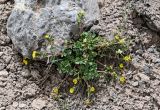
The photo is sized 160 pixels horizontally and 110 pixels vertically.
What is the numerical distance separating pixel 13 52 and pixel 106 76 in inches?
37.1

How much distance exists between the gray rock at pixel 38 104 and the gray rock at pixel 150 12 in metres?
1.25

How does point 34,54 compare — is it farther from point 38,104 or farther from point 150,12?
point 150,12

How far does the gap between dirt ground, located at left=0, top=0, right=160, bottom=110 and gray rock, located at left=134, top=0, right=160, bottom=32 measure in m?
0.09

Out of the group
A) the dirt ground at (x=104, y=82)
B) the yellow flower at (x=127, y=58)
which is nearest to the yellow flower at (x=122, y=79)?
the dirt ground at (x=104, y=82)

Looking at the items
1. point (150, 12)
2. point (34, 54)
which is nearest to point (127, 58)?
point (150, 12)

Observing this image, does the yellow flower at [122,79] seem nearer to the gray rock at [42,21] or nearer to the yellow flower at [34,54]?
the gray rock at [42,21]

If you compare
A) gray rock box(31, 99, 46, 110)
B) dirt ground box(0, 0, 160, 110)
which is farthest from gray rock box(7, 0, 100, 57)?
gray rock box(31, 99, 46, 110)

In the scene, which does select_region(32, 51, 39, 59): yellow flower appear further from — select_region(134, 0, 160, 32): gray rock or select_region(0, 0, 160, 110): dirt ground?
select_region(134, 0, 160, 32): gray rock

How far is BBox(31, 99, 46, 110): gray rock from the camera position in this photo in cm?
373

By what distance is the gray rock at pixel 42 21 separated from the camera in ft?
12.4

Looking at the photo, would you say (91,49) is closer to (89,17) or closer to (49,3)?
(89,17)

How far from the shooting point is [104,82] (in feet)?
12.4

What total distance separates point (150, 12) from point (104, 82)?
0.80 meters

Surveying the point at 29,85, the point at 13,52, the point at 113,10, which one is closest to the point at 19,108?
the point at 29,85
